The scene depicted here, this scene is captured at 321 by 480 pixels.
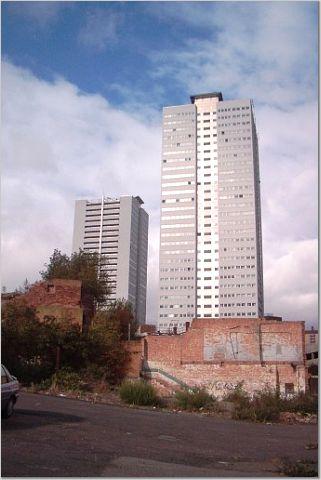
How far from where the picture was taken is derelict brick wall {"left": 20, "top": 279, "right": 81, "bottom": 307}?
27734 mm

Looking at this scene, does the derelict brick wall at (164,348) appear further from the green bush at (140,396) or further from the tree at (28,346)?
the green bush at (140,396)

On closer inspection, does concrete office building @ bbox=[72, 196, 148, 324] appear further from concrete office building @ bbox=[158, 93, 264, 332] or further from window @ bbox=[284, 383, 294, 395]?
window @ bbox=[284, 383, 294, 395]

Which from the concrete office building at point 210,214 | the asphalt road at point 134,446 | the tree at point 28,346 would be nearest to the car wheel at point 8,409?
the asphalt road at point 134,446

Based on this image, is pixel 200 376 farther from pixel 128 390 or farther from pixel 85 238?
pixel 85 238

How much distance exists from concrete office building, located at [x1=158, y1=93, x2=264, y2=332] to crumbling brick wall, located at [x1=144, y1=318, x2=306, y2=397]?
7936 cm

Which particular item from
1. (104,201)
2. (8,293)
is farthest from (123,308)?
(104,201)

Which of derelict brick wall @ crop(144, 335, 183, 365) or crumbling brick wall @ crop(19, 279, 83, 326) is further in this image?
derelict brick wall @ crop(144, 335, 183, 365)

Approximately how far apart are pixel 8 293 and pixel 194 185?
9688 centimetres

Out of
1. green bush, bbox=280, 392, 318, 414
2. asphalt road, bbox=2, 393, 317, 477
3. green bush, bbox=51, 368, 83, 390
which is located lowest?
green bush, bbox=280, 392, 318, 414

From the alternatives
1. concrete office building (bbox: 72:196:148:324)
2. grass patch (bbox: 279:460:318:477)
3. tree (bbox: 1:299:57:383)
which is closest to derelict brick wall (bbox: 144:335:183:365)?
tree (bbox: 1:299:57:383)

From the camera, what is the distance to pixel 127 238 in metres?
131

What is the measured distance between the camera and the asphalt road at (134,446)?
21.3 ft

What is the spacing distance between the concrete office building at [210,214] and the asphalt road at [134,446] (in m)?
95.5

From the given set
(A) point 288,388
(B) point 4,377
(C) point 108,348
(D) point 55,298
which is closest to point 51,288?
(D) point 55,298
